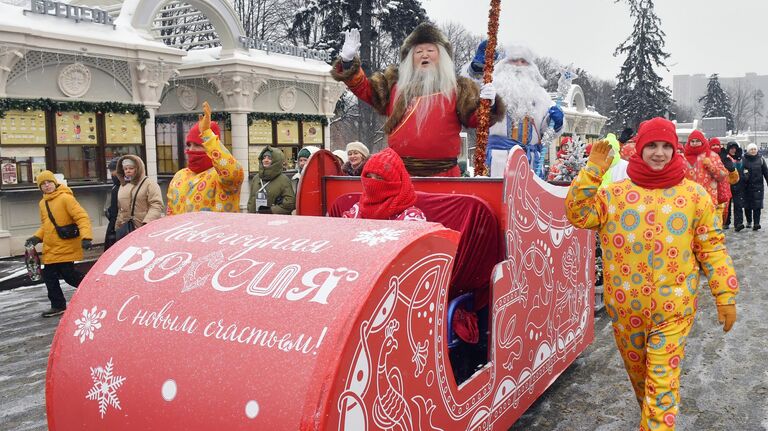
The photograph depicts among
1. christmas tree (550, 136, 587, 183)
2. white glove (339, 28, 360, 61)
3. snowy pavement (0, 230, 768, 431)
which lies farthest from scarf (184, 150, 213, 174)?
christmas tree (550, 136, 587, 183)

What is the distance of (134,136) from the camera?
39.2 feet

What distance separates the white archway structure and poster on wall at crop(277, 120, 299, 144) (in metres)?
2.03

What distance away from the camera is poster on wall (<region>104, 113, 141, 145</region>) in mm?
11469

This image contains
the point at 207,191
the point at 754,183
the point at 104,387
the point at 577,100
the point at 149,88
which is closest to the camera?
the point at 104,387

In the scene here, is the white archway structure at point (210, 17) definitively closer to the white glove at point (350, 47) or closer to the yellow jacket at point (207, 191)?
the yellow jacket at point (207, 191)

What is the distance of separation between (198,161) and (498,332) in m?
2.94

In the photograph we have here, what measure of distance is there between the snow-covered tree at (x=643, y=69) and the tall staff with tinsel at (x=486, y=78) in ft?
103

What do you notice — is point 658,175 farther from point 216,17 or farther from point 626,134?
point 216,17

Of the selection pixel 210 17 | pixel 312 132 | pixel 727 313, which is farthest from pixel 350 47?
pixel 312 132

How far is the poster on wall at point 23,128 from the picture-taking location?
997 centimetres

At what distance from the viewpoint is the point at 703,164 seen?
9391 millimetres

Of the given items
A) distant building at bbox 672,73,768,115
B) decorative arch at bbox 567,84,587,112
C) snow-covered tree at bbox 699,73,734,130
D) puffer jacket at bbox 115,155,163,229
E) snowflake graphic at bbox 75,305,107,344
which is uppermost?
distant building at bbox 672,73,768,115

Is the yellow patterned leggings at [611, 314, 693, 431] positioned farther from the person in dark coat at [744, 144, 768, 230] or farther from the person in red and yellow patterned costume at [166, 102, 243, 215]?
the person in dark coat at [744, 144, 768, 230]

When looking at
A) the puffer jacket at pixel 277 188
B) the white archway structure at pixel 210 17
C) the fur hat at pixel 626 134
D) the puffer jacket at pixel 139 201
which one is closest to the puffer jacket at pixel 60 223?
the puffer jacket at pixel 139 201
